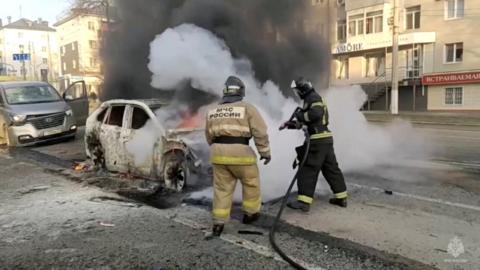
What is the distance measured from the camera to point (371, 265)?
3721 mm

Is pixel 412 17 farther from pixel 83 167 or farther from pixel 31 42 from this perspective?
pixel 31 42

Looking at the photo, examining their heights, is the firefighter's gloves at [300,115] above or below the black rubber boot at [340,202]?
above

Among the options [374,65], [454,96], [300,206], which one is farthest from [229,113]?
[374,65]

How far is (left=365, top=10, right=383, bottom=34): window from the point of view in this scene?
30188mm

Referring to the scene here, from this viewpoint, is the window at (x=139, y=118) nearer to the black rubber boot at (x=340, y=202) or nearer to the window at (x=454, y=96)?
the black rubber boot at (x=340, y=202)

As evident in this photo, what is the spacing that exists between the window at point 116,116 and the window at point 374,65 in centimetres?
2581

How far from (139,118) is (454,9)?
2498cm

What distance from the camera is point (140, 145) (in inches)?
270

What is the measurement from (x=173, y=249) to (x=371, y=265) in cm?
174

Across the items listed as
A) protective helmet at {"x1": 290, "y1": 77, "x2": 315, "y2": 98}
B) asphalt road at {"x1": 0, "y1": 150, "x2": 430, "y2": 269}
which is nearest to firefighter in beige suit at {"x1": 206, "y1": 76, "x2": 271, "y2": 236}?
asphalt road at {"x1": 0, "y1": 150, "x2": 430, "y2": 269}

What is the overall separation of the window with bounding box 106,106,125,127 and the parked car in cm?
527

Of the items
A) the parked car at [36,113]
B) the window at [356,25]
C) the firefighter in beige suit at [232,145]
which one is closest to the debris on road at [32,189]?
the firefighter in beige suit at [232,145]

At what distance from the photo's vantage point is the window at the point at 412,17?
94.5 ft

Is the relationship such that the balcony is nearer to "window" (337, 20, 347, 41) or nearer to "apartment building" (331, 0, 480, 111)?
"apartment building" (331, 0, 480, 111)
